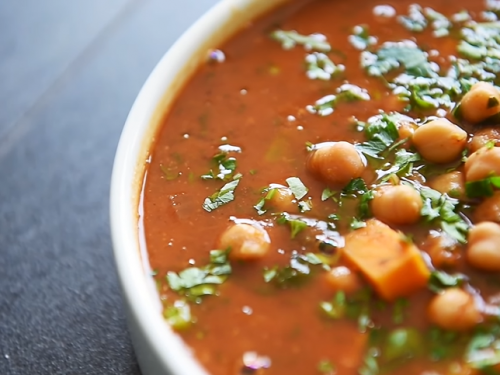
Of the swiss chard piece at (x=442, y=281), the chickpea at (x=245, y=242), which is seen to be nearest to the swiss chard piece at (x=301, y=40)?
the chickpea at (x=245, y=242)

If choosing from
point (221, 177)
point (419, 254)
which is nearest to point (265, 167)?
point (221, 177)

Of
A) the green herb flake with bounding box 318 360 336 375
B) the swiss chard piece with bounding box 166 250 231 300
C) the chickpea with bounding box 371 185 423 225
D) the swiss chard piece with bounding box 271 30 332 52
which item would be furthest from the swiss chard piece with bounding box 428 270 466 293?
the swiss chard piece with bounding box 271 30 332 52

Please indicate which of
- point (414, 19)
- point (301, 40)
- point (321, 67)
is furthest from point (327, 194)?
point (414, 19)

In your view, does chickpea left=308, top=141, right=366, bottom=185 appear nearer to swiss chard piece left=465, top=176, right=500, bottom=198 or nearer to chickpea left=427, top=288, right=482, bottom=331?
swiss chard piece left=465, top=176, right=500, bottom=198

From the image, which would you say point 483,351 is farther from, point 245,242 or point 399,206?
point 245,242

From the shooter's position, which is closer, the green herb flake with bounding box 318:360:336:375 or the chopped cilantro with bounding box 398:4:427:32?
the green herb flake with bounding box 318:360:336:375
